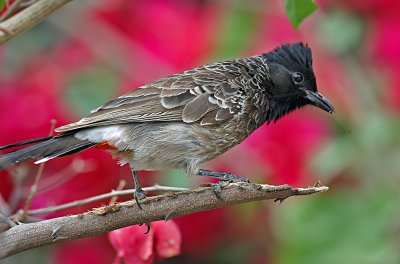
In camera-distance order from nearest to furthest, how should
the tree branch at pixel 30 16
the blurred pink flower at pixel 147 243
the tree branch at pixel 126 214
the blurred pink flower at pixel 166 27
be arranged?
the tree branch at pixel 126 214 < the tree branch at pixel 30 16 < the blurred pink flower at pixel 147 243 < the blurred pink flower at pixel 166 27

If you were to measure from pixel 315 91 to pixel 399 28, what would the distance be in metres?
0.94

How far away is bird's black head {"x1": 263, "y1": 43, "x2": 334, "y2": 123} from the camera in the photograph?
3.12m

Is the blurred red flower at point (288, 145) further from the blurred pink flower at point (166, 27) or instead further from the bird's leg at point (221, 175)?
the bird's leg at point (221, 175)

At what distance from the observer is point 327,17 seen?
4238 mm

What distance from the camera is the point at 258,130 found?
11.4 feet

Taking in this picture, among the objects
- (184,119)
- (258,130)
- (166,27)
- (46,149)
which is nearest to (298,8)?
(184,119)

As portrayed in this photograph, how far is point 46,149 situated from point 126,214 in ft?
1.59

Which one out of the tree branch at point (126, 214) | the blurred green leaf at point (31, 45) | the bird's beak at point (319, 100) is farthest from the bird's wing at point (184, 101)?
the blurred green leaf at point (31, 45)

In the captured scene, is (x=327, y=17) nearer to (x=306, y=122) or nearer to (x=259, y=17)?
(x=259, y=17)

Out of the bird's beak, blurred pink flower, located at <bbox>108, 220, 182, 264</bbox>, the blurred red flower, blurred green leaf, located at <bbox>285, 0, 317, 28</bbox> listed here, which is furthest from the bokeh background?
blurred green leaf, located at <bbox>285, 0, 317, 28</bbox>

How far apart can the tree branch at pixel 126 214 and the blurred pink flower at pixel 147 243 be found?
18 centimetres

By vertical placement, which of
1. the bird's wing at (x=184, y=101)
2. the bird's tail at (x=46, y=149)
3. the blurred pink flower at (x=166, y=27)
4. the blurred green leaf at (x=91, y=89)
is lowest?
the bird's tail at (x=46, y=149)

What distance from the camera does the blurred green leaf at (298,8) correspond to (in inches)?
88.2

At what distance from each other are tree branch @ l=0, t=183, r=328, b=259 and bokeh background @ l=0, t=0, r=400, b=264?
86 cm
